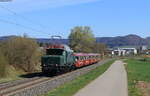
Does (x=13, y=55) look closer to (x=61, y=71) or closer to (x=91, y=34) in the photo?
(x=61, y=71)

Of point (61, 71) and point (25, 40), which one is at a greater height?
A: point (25, 40)

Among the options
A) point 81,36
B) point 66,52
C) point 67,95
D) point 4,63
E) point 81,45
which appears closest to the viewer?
point 67,95

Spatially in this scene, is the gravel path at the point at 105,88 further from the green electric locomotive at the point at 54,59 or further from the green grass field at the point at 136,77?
the green electric locomotive at the point at 54,59

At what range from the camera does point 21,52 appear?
5262 centimetres

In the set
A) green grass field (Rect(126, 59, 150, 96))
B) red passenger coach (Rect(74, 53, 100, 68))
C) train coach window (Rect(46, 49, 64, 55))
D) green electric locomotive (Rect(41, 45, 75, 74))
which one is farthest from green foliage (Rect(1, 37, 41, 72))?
green grass field (Rect(126, 59, 150, 96))

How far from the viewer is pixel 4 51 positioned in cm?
4994

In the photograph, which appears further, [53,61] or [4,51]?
[4,51]

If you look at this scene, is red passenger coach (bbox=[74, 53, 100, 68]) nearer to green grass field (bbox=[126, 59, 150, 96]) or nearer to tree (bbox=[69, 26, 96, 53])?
green grass field (bbox=[126, 59, 150, 96])

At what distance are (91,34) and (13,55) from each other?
127 meters

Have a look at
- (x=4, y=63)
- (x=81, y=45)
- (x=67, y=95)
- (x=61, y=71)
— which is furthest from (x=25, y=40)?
(x=81, y=45)

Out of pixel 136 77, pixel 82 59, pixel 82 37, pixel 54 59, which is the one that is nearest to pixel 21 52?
pixel 54 59

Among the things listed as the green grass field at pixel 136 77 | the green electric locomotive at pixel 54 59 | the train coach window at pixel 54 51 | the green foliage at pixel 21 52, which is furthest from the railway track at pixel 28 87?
the green foliage at pixel 21 52

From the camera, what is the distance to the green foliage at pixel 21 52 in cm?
5109

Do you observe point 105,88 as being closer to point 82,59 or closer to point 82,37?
point 82,59
